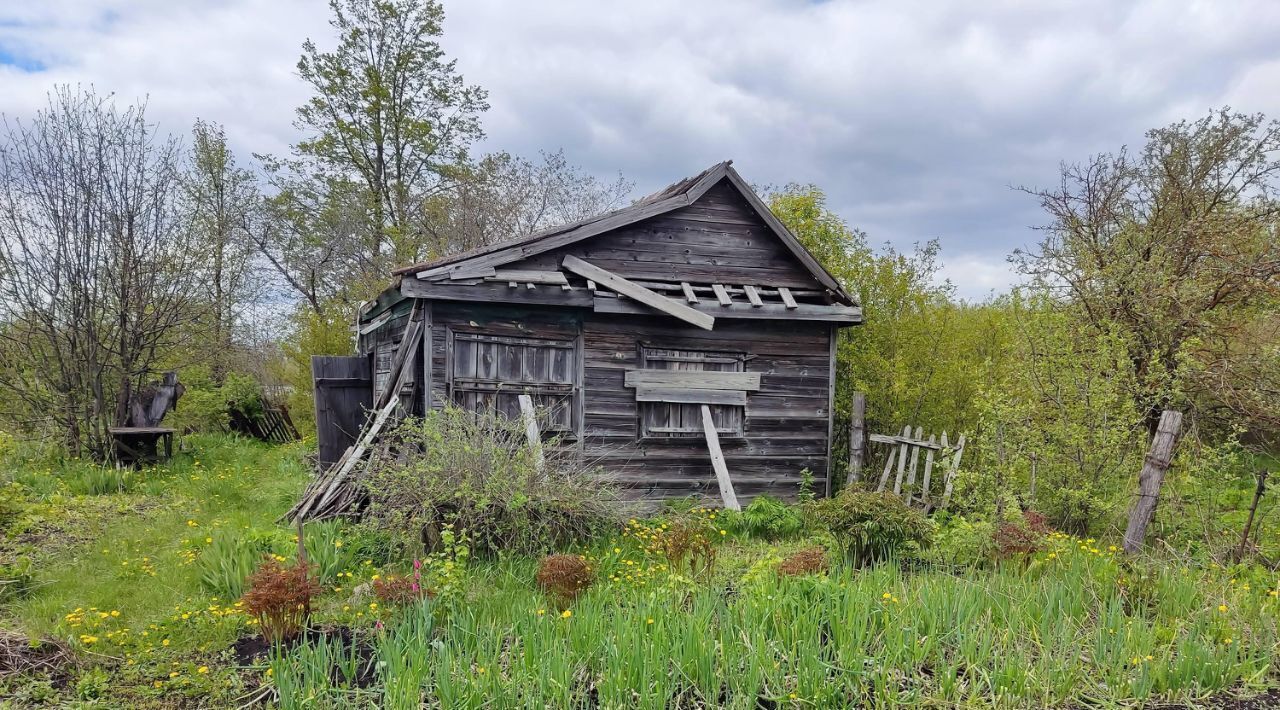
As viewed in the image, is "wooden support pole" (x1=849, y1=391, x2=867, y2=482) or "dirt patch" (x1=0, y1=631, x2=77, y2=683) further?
"wooden support pole" (x1=849, y1=391, x2=867, y2=482)

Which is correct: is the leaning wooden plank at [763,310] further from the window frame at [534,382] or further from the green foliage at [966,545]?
the green foliage at [966,545]

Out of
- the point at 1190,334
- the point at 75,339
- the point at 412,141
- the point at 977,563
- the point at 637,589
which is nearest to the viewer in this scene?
the point at 637,589

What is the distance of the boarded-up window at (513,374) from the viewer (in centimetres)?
855

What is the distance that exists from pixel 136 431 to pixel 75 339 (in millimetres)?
1872

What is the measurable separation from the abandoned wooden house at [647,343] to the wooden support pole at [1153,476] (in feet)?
15.0

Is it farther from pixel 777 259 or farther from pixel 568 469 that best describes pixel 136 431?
pixel 777 259

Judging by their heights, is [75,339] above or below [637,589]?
above

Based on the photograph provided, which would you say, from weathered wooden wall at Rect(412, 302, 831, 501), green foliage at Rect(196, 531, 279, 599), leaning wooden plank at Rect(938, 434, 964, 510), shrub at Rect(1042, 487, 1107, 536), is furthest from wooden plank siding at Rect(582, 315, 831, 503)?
green foliage at Rect(196, 531, 279, 599)

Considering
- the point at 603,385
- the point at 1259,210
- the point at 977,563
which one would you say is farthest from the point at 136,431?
the point at 1259,210

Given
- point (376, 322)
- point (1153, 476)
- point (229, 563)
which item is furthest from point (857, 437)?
point (229, 563)

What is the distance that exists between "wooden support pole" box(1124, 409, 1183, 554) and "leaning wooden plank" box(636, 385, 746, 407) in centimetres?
487

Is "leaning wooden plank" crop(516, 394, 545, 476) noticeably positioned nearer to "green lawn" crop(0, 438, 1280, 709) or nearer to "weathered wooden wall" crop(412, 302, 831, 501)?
"weathered wooden wall" crop(412, 302, 831, 501)

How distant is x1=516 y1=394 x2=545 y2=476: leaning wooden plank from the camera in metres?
6.73

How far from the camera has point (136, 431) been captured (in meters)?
10.7
